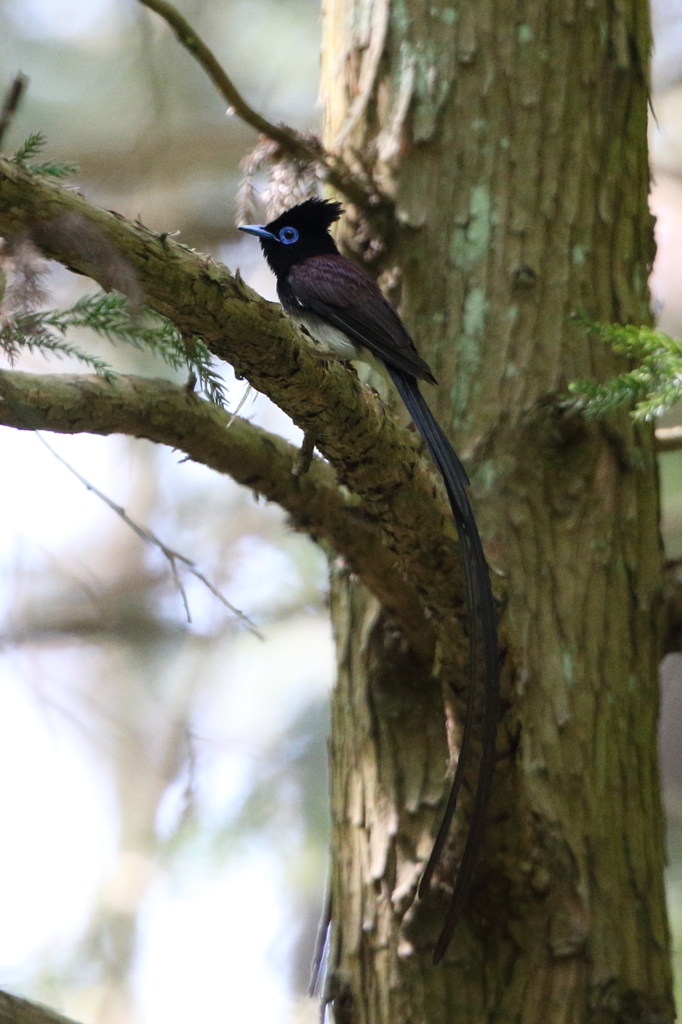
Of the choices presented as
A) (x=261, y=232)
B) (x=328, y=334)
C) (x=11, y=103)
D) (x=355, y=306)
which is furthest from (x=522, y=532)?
(x=11, y=103)

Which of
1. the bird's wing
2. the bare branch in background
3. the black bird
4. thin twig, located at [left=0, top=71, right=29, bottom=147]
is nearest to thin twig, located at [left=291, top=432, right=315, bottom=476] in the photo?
the black bird

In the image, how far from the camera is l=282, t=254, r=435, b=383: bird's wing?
2.31 meters

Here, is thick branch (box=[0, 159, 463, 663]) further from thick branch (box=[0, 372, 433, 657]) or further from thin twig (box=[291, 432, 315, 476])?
thick branch (box=[0, 372, 433, 657])

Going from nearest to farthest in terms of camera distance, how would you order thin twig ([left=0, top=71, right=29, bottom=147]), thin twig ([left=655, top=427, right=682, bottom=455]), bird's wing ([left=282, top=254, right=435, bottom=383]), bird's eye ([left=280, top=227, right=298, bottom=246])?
thin twig ([left=0, top=71, right=29, bottom=147]) < bird's wing ([left=282, top=254, right=435, bottom=383]) < thin twig ([left=655, top=427, right=682, bottom=455]) < bird's eye ([left=280, top=227, right=298, bottom=246])

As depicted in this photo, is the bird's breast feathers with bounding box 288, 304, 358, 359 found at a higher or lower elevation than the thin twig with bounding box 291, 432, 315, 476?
higher

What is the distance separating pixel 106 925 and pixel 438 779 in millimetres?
4706

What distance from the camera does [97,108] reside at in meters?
6.36

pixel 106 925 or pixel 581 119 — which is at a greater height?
pixel 581 119

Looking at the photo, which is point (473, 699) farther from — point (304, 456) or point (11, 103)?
point (11, 103)

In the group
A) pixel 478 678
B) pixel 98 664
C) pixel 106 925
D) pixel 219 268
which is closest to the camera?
pixel 219 268

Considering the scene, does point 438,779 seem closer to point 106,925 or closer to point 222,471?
point 222,471

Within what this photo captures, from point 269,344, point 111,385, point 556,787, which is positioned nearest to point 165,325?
point 111,385

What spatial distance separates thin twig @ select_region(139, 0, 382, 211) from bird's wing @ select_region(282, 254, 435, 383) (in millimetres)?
180

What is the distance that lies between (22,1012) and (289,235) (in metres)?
2.16
